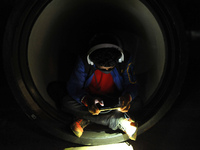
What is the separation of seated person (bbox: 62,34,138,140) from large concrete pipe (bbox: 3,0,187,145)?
0.10 m

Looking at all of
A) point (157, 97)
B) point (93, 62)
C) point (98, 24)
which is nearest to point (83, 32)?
point (98, 24)

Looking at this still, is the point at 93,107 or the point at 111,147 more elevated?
the point at 93,107

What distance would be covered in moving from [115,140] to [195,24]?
106cm

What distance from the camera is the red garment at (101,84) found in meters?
1.81

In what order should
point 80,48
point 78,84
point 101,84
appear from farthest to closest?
point 80,48 < point 101,84 < point 78,84

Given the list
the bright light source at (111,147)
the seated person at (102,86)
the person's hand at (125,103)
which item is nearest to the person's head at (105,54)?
the seated person at (102,86)

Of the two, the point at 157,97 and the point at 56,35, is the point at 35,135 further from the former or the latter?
the point at 157,97

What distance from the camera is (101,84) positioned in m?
1.85

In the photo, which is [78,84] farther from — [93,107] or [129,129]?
[129,129]

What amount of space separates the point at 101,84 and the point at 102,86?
1.0 inches

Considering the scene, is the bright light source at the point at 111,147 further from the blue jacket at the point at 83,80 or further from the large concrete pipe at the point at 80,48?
the blue jacket at the point at 83,80

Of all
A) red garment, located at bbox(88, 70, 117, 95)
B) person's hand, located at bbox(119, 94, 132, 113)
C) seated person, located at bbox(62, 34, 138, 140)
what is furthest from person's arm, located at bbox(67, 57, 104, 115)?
person's hand, located at bbox(119, 94, 132, 113)

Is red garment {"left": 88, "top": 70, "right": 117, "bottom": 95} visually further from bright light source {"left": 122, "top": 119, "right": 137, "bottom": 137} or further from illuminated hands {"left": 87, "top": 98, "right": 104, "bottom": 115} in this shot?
bright light source {"left": 122, "top": 119, "right": 137, "bottom": 137}

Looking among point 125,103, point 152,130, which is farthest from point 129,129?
point 152,130
